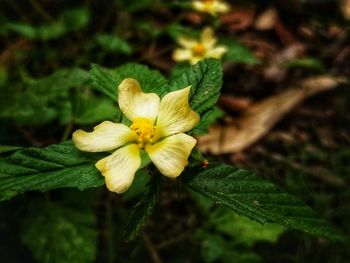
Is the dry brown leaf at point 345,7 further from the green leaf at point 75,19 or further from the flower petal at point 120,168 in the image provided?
the flower petal at point 120,168

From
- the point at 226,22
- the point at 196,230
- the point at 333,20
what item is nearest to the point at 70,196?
the point at 196,230

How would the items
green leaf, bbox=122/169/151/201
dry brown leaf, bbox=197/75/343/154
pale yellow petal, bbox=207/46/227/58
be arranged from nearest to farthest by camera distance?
green leaf, bbox=122/169/151/201 < pale yellow petal, bbox=207/46/227/58 < dry brown leaf, bbox=197/75/343/154

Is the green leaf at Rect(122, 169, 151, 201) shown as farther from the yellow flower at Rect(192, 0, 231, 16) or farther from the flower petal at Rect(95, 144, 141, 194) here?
the yellow flower at Rect(192, 0, 231, 16)

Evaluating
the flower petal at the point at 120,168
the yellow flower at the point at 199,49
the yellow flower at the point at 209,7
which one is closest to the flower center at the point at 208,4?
the yellow flower at the point at 209,7

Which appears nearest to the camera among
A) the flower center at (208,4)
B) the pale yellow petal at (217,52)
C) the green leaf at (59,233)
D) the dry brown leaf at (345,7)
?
the green leaf at (59,233)

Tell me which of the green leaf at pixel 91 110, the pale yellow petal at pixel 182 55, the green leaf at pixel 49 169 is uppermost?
the green leaf at pixel 49 169

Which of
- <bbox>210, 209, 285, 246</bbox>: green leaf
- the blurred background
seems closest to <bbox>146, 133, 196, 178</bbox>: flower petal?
the blurred background
